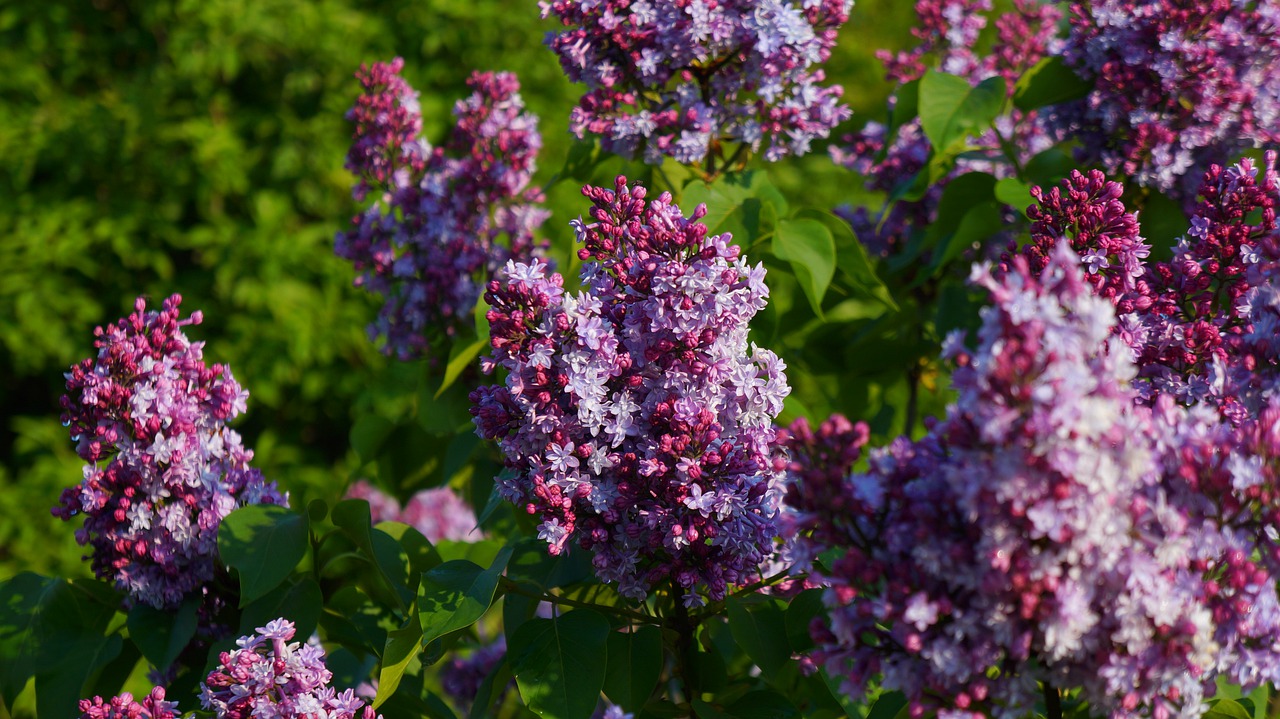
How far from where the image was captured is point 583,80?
7.25 ft

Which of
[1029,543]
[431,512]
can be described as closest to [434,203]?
[1029,543]

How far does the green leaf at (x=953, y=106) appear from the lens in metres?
2.21

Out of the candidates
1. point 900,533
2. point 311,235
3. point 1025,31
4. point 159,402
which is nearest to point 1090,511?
point 900,533

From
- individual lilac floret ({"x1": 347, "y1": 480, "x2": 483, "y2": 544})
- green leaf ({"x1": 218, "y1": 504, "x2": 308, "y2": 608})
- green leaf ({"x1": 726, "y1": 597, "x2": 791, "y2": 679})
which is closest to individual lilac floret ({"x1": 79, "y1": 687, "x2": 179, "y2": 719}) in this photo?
green leaf ({"x1": 218, "y1": 504, "x2": 308, "y2": 608})

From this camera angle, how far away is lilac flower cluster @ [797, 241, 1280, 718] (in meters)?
1.02

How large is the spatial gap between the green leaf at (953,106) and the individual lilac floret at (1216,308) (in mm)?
674

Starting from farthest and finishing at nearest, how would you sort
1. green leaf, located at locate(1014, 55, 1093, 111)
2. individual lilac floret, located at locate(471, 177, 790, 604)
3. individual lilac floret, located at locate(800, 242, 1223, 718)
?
green leaf, located at locate(1014, 55, 1093, 111), individual lilac floret, located at locate(471, 177, 790, 604), individual lilac floret, located at locate(800, 242, 1223, 718)

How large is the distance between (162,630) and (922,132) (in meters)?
2.01

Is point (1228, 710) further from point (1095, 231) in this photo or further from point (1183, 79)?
point (1183, 79)

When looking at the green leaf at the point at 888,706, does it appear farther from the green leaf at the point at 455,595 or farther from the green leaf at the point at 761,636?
the green leaf at the point at 455,595

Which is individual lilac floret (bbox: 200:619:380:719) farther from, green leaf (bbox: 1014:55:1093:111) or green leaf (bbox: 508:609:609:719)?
green leaf (bbox: 1014:55:1093:111)

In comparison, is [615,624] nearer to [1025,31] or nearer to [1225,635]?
[1225,635]

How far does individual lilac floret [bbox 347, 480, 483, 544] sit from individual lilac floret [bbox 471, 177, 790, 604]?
3199 millimetres

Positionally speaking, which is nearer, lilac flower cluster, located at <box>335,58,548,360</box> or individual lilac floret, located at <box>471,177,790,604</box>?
individual lilac floret, located at <box>471,177,790,604</box>
